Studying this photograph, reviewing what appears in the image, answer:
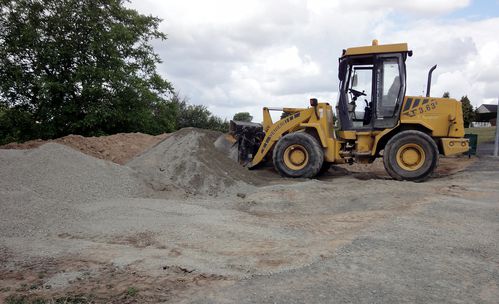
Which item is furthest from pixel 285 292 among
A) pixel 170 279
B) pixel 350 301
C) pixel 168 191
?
pixel 168 191

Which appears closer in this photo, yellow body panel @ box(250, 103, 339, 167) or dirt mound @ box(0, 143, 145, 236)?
dirt mound @ box(0, 143, 145, 236)

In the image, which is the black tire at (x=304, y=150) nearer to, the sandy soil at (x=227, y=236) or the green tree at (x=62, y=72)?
the sandy soil at (x=227, y=236)

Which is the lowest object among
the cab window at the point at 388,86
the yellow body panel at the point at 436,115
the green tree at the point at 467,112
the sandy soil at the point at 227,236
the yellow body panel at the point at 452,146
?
the sandy soil at the point at 227,236

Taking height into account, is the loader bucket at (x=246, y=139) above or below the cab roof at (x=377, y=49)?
below

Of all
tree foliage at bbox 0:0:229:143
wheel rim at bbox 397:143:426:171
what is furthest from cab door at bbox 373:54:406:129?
tree foliage at bbox 0:0:229:143

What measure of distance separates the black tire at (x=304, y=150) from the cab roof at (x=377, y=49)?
2.41 meters

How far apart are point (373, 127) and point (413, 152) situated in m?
1.16

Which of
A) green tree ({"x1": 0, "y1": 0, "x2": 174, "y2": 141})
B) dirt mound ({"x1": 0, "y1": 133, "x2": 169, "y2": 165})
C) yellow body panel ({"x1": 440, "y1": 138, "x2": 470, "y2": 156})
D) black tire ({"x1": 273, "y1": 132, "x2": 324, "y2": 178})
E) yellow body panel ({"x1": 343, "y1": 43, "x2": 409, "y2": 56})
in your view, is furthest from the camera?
green tree ({"x1": 0, "y1": 0, "x2": 174, "y2": 141})

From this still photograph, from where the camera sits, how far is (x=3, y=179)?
7.94 metres

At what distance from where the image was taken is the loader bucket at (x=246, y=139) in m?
12.7

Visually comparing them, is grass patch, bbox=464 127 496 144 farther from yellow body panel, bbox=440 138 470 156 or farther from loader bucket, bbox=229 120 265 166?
loader bucket, bbox=229 120 265 166

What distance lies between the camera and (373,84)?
11.2m

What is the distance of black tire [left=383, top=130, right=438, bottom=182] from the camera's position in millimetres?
10539

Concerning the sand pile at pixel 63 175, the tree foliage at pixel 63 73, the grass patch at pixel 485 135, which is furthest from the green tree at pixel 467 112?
the sand pile at pixel 63 175
